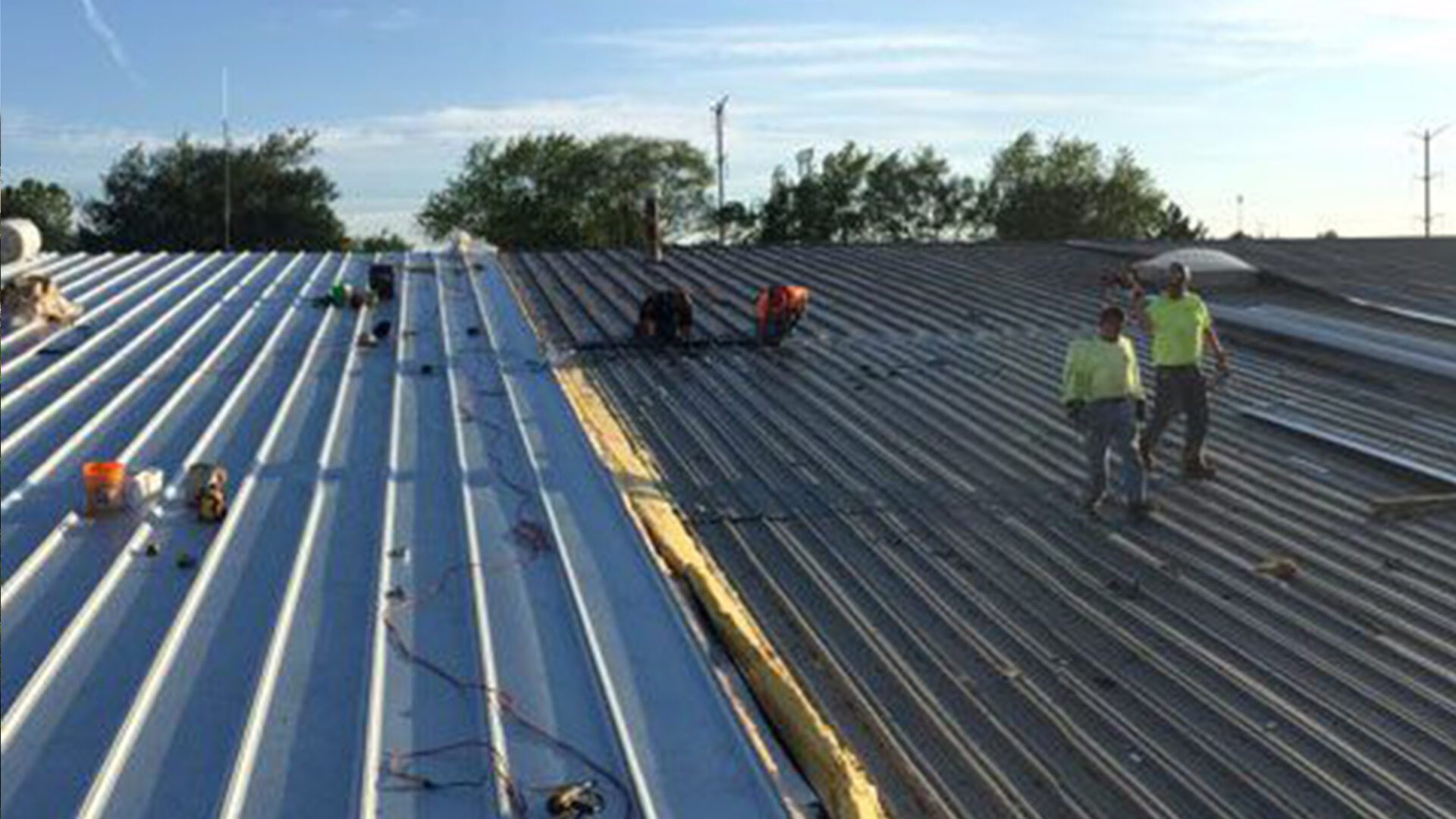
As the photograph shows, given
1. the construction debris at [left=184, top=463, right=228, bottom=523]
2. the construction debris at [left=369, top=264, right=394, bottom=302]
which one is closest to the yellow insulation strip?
the construction debris at [left=184, top=463, right=228, bottom=523]

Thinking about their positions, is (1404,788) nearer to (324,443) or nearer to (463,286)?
(324,443)

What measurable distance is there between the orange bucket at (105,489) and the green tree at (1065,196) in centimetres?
5432

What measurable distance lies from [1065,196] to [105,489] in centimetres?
5703

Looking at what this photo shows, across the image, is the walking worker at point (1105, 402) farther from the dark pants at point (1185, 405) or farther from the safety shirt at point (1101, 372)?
the dark pants at point (1185, 405)

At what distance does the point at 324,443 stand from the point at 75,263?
8.86m

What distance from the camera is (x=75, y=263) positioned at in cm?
1542

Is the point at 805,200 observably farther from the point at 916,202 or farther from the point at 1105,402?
the point at 1105,402

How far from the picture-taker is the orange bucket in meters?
6.27

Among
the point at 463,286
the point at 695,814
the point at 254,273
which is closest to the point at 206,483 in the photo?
the point at 695,814

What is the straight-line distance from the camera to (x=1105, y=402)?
791 centimetres

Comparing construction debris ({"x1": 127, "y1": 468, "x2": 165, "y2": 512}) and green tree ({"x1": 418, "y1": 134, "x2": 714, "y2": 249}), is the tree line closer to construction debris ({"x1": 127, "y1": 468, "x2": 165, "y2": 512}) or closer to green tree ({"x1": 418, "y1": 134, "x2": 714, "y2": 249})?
green tree ({"x1": 418, "y1": 134, "x2": 714, "y2": 249})

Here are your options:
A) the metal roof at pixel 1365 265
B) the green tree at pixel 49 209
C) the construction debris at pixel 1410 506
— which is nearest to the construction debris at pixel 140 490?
the construction debris at pixel 1410 506

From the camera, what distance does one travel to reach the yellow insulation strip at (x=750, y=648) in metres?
4.43

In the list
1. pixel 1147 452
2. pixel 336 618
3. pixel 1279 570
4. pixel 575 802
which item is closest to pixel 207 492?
pixel 336 618
